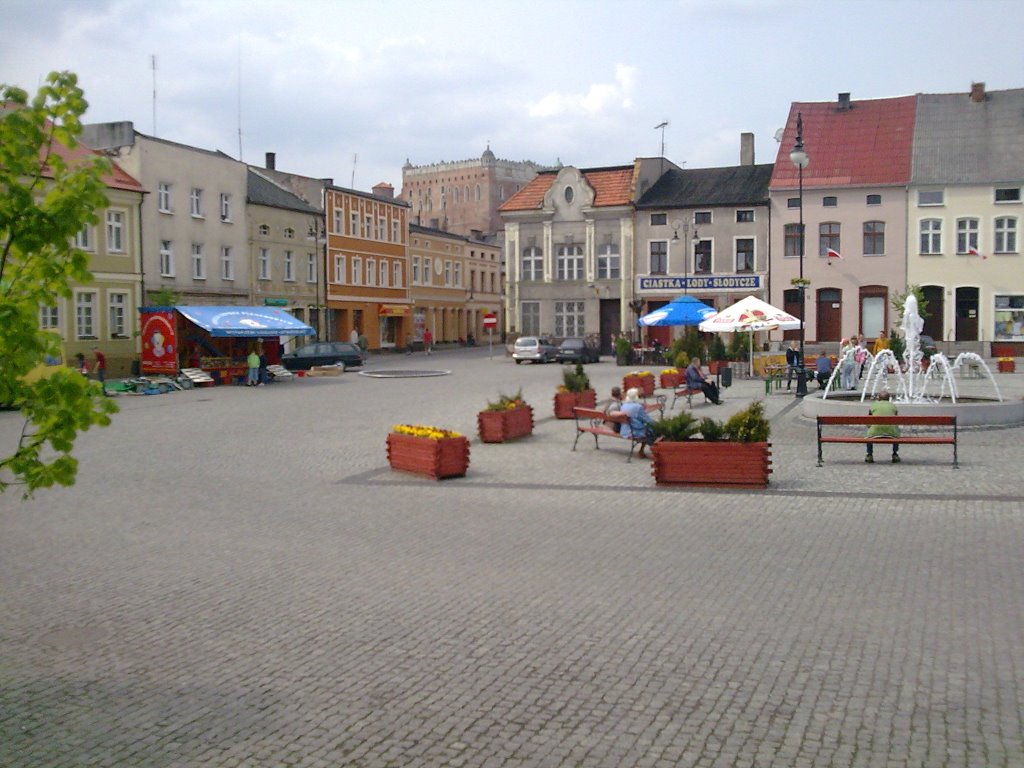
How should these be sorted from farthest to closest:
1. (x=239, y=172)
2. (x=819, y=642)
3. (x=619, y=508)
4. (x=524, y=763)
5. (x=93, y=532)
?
1. (x=239, y=172)
2. (x=619, y=508)
3. (x=93, y=532)
4. (x=819, y=642)
5. (x=524, y=763)

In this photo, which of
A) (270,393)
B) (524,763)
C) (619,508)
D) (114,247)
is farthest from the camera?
(114,247)

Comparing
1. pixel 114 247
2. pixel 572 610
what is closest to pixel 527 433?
pixel 572 610

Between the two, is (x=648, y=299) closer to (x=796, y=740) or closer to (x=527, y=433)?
(x=527, y=433)

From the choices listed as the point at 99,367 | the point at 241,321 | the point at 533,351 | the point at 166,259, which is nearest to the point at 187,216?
the point at 166,259

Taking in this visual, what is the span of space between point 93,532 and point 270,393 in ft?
75.4

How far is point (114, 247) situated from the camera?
4197 centimetres

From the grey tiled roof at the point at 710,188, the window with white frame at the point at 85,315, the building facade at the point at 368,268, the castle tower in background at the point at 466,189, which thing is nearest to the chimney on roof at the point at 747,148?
the grey tiled roof at the point at 710,188

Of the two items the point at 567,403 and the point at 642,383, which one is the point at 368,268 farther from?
the point at 567,403

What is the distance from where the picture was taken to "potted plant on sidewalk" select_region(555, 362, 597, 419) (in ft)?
75.2

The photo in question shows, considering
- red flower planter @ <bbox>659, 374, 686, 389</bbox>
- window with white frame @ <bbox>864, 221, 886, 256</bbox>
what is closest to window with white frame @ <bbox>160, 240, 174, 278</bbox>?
red flower planter @ <bbox>659, 374, 686, 389</bbox>

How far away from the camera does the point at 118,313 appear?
4197 centimetres

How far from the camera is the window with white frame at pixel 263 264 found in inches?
2089

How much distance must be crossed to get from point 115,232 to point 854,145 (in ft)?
119

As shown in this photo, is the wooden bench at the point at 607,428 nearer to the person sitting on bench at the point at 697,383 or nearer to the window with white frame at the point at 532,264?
the person sitting on bench at the point at 697,383
